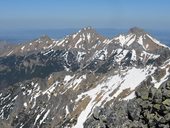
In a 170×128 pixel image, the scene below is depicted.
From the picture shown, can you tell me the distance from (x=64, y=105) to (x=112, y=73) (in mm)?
27211

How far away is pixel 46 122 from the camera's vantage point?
178375 millimetres

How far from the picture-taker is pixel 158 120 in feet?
173

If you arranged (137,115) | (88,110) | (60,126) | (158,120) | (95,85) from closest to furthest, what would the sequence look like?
(158,120)
(137,115)
(60,126)
(88,110)
(95,85)

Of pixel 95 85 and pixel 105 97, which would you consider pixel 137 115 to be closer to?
pixel 105 97

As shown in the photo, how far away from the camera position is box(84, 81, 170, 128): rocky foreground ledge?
53031 millimetres

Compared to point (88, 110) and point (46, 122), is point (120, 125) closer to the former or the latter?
point (88, 110)

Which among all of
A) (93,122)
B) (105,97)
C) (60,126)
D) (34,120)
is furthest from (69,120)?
(93,122)

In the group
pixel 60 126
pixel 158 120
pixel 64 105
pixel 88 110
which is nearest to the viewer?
pixel 158 120

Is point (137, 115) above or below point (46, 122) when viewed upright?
above

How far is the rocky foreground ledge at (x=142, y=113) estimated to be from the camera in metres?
53.0

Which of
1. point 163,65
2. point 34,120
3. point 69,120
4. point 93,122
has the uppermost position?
point 93,122

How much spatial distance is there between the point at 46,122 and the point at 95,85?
89.3 feet

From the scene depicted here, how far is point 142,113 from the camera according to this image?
5622 cm

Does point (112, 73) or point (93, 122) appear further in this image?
point (112, 73)
